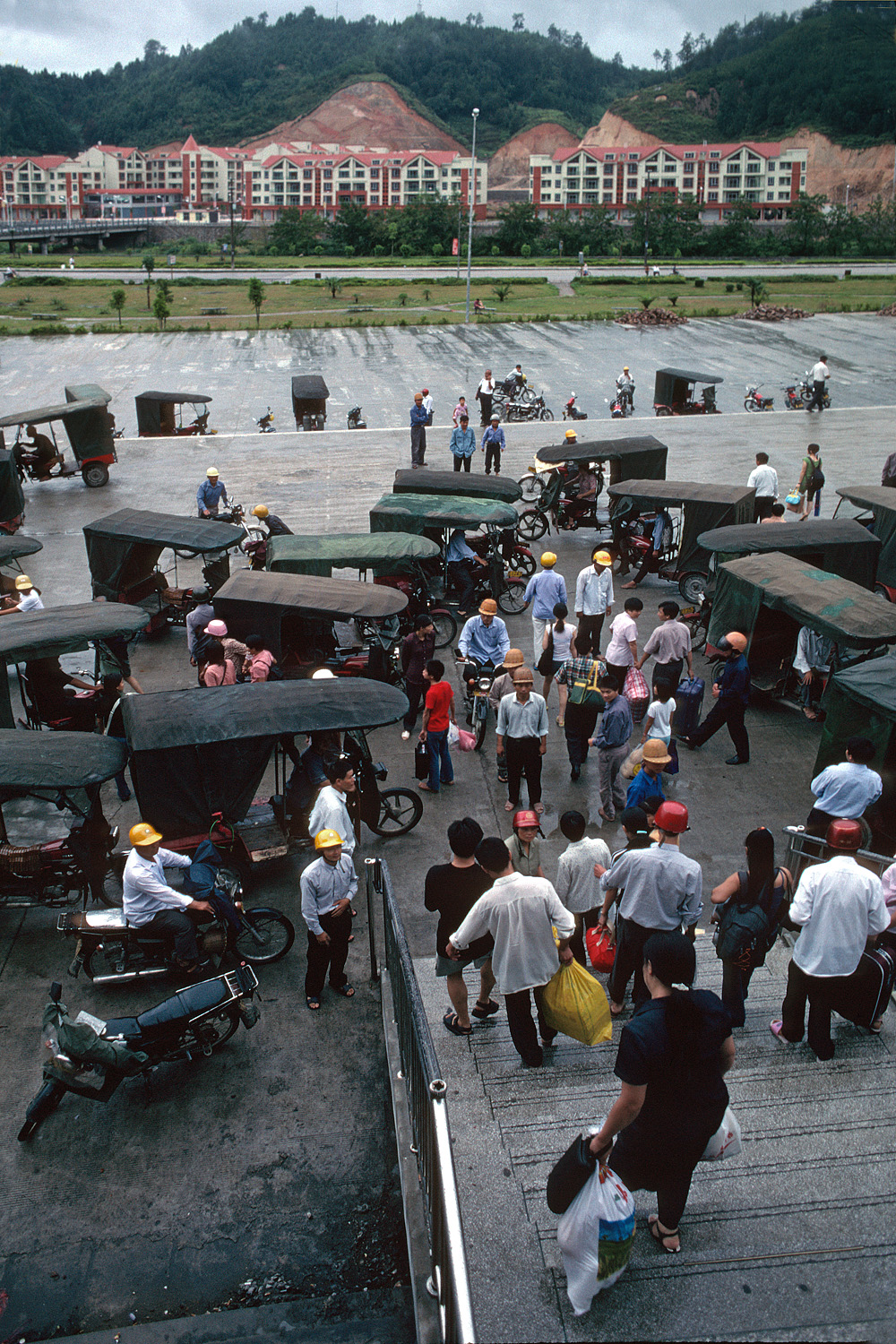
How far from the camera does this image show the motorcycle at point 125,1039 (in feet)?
20.5

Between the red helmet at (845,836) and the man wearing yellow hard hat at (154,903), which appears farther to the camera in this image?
the man wearing yellow hard hat at (154,903)

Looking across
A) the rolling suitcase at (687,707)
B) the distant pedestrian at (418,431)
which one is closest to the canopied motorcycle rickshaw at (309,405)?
the distant pedestrian at (418,431)

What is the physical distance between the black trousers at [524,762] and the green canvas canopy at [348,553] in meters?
4.61

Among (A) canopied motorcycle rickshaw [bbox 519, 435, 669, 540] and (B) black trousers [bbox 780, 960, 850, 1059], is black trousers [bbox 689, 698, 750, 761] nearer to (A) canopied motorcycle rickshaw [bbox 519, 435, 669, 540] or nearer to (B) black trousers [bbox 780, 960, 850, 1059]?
(B) black trousers [bbox 780, 960, 850, 1059]

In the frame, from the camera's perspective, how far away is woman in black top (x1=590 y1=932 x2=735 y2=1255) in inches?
164

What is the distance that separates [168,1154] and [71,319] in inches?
2554

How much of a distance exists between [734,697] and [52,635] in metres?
7.47

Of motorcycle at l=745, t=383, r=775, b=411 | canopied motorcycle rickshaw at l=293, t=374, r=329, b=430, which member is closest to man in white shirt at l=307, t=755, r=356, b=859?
canopied motorcycle rickshaw at l=293, t=374, r=329, b=430

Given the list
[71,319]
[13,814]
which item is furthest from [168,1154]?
[71,319]

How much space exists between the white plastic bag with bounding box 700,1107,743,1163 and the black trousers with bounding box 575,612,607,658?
8.90m

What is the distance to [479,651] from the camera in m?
11.9

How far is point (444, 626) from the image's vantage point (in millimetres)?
15180

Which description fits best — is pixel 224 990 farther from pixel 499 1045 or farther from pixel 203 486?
pixel 203 486

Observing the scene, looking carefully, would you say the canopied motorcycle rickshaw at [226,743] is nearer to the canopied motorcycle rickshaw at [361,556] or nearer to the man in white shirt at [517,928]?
the man in white shirt at [517,928]
